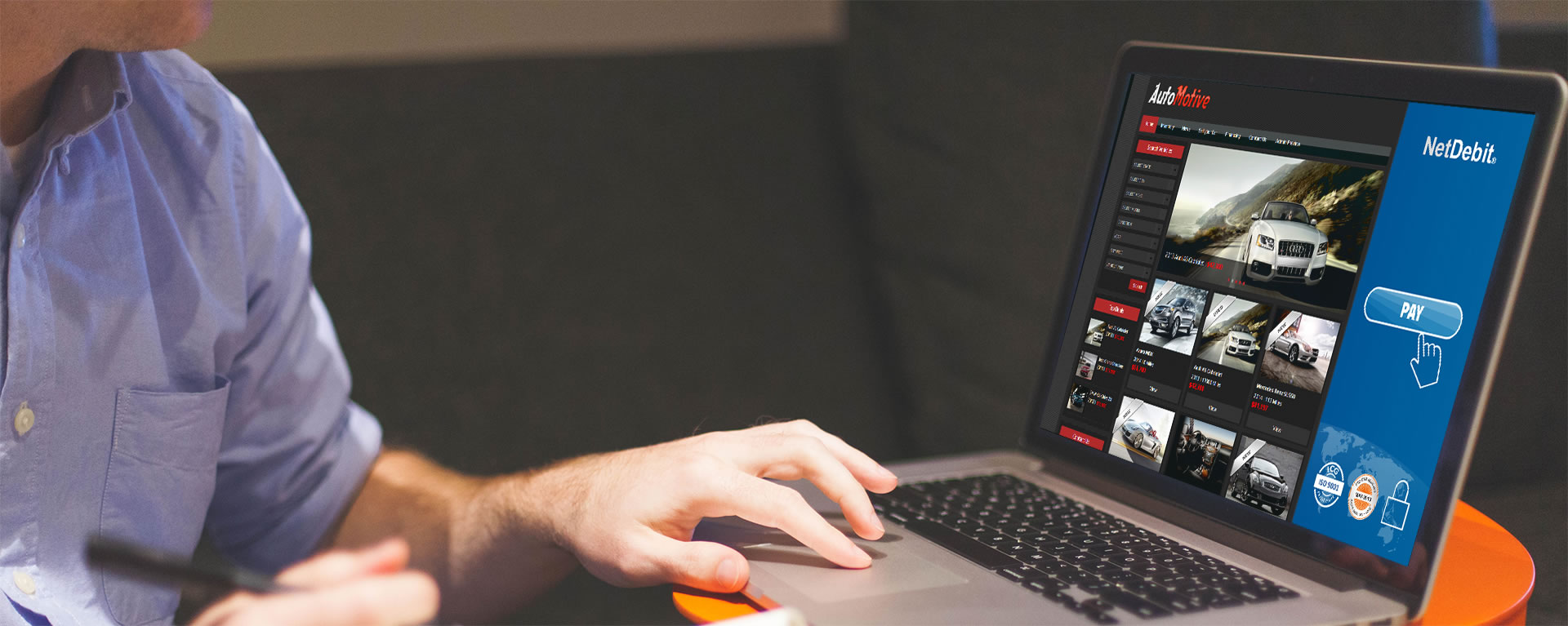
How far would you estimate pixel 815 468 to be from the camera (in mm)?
650

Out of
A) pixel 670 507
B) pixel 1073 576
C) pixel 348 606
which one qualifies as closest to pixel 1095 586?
pixel 1073 576

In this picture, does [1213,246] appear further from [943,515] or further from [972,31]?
[972,31]

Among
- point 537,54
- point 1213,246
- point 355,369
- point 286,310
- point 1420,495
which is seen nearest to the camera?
point 1420,495

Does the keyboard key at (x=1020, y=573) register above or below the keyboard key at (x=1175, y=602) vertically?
below

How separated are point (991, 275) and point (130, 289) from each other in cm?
92

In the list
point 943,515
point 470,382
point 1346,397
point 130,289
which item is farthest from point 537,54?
point 1346,397

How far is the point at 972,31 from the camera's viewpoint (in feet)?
4.35

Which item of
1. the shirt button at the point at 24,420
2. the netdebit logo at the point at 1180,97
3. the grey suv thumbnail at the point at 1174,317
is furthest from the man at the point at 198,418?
the netdebit logo at the point at 1180,97

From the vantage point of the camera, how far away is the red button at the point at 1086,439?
746mm

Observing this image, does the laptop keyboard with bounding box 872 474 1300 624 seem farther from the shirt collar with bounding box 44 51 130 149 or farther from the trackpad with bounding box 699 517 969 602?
the shirt collar with bounding box 44 51 130 149

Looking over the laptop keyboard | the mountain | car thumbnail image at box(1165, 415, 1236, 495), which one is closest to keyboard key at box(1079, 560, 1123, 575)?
the laptop keyboard

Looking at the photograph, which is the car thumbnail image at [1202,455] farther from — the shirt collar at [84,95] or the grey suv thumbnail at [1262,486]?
the shirt collar at [84,95]

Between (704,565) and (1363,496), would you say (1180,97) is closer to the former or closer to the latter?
(1363,496)

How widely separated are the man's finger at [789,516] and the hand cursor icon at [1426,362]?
0.31 metres
